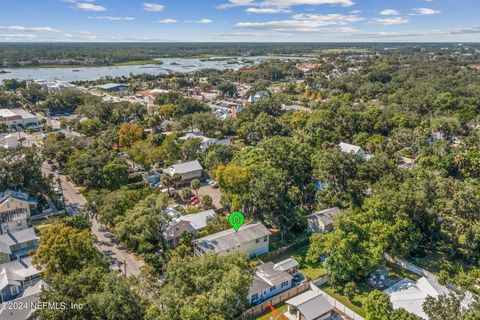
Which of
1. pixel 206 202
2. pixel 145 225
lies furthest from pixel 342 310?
pixel 206 202

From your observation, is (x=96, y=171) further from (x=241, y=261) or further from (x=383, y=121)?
(x=383, y=121)

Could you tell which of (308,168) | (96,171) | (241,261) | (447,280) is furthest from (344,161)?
(96,171)

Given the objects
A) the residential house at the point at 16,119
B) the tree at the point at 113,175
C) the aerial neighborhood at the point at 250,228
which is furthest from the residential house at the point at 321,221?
the residential house at the point at 16,119

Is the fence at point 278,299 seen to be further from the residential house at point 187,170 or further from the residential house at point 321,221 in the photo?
the residential house at point 187,170

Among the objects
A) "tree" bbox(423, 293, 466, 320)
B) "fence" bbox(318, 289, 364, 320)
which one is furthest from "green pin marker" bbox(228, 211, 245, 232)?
"tree" bbox(423, 293, 466, 320)

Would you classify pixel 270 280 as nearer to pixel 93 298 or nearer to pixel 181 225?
pixel 181 225
